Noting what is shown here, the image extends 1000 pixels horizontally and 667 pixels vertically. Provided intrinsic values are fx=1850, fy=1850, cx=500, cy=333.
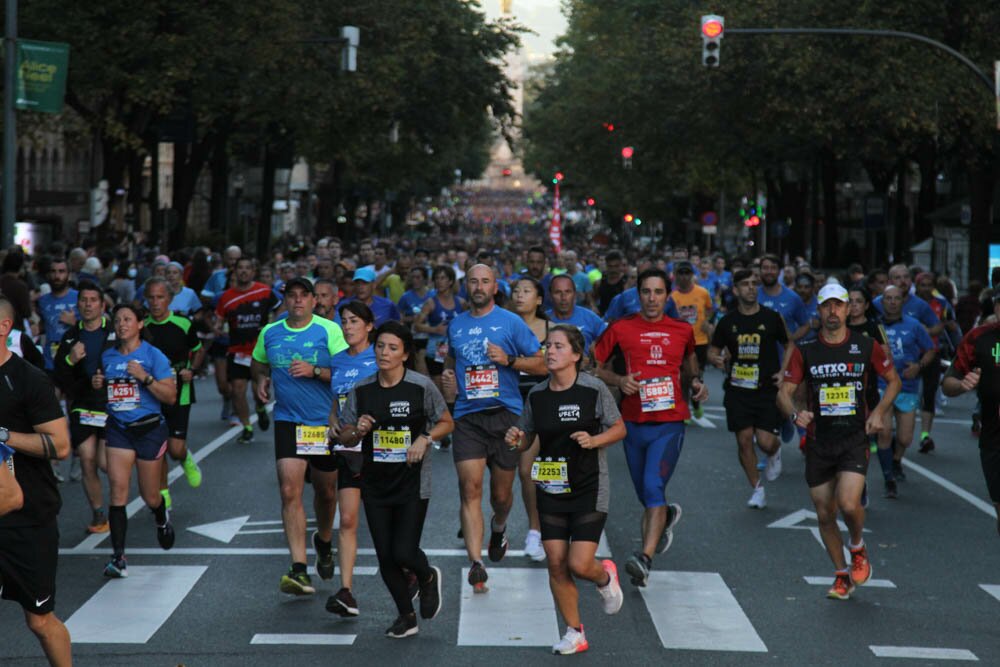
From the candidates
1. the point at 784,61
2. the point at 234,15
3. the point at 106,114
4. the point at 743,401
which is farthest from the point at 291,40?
the point at 743,401

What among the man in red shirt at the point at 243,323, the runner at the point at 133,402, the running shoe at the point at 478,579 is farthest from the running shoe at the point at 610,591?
the man in red shirt at the point at 243,323

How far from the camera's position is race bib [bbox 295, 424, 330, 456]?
1033cm

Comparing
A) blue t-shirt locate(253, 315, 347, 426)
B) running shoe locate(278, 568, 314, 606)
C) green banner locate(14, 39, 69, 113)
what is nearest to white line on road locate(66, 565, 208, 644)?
running shoe locate(278, 568, 314, 606)

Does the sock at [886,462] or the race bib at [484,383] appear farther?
the sock at [886,462]

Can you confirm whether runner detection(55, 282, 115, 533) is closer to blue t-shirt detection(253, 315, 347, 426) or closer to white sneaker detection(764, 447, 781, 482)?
blue t-shirt detection(253, 315, 347, 426)

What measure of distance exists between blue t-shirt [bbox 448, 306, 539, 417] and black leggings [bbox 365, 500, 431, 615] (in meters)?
1.92

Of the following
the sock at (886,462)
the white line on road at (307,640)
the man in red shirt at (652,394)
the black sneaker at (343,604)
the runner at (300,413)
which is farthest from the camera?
the sock at (886,462)

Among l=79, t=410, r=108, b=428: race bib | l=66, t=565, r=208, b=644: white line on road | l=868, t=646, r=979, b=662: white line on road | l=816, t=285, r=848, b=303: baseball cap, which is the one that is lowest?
l=66, t=565, r=208, b=644: white line on road

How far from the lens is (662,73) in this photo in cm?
4562

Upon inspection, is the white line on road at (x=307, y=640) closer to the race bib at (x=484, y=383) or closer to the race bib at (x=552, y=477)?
the race bib at (x=552, y=477)

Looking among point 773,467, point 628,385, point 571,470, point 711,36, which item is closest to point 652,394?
point 628,385

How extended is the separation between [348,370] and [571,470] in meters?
1.79

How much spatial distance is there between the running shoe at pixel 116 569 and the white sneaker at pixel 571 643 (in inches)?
125

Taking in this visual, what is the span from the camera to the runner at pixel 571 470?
346 inches
